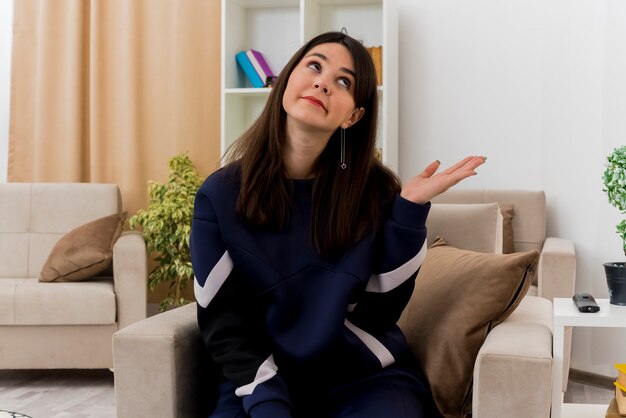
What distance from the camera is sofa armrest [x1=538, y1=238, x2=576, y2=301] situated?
10.7ft

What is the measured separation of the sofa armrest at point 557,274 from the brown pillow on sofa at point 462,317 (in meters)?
1.40

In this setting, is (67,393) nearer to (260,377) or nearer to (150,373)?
(150,373)

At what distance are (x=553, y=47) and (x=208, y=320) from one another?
104 inches

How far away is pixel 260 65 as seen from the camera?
13.6 ft

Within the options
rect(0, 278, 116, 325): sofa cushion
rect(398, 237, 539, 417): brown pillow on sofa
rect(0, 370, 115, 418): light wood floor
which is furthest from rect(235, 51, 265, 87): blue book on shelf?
rect(398, 237, 539, 417): brown pillow on sofa

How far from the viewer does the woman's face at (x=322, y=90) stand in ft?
5.85

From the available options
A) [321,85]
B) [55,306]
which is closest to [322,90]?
[321,85]

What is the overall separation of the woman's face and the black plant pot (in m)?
0.78

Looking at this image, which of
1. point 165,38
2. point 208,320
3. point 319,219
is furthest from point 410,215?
point 165,38

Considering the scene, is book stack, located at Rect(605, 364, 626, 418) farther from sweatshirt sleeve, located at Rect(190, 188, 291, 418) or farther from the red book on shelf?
the red book on shelf

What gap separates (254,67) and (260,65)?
0.03m

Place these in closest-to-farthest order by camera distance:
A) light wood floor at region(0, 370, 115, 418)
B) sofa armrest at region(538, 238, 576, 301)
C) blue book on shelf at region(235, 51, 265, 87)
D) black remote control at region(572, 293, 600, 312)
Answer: black remote control at region(572, 293, 600, 312) < light wood floor at region(0, 370, 115, 418) < sofa armrest at region(538, 238, 576, 301) < blue book on shelf at region(235, 51, 265, 87)

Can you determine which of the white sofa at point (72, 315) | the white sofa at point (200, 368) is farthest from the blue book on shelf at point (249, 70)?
the white sofa at point (200, 368)

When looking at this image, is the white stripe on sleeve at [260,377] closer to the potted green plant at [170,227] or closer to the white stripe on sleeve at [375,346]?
the white stripe on sleeve at [375,346]
